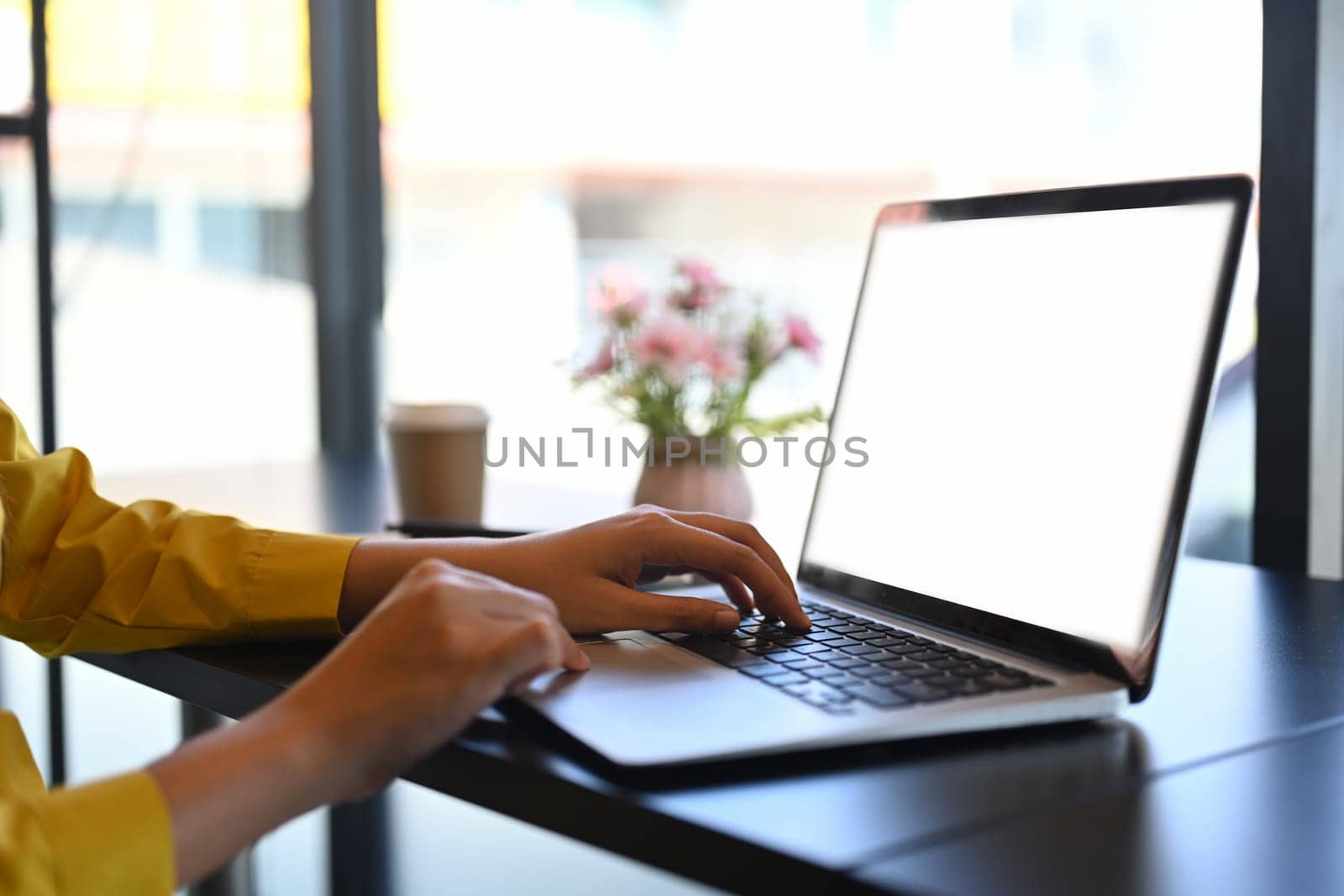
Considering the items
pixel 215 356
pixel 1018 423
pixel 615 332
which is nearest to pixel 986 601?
pixel 1018 423

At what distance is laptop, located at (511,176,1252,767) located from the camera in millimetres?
662

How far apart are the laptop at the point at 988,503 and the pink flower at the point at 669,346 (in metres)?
0.42

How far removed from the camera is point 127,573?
0.91 meters

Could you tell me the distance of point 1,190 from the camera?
2145 millimetres

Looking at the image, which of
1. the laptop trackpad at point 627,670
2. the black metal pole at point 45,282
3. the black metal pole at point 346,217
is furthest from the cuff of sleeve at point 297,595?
the black metal pole at point 346,217

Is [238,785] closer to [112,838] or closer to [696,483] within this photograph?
[112,838]

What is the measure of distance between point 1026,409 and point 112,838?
1.83ft

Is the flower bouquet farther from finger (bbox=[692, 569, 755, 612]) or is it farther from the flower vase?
finger (bbox=[692, 569, 755, 612])

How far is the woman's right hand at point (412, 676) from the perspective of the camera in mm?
596

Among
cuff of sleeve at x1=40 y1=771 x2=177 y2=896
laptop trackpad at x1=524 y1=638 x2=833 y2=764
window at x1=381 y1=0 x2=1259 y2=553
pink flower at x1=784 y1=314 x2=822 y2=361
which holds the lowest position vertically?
cuff of sleeve at x1=40 y1=771 x2=177 y2=896

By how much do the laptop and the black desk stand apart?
0.06ft

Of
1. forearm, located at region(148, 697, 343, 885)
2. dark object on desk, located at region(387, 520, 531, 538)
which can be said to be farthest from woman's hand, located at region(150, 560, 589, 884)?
dark object on desk, located at region(387, 520, 531, 538)

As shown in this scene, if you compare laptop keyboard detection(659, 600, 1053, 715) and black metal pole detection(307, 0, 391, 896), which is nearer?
laptop keyboard detection(659, 600, 1053, 715)

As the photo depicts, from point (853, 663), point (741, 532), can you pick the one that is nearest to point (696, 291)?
point (741, 532)
